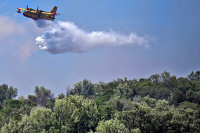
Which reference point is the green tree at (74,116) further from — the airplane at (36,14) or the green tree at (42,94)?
the green tree at (42,94)

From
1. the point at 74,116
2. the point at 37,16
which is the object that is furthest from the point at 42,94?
the point at 74,116

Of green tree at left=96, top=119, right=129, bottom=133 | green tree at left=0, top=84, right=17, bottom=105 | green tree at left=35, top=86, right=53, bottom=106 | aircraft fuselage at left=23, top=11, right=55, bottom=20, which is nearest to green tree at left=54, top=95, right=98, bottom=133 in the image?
green tree at left=96, top=119, right=129, bottom=133

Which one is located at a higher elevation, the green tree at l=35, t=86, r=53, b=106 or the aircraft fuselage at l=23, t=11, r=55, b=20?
the aircraft fuselage at l=23, t=11, r=55, b=20

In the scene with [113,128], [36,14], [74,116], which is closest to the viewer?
[113,128]

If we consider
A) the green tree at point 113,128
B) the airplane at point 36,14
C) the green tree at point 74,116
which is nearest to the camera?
the green tree at point 113,128

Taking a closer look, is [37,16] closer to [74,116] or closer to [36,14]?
[36,14]

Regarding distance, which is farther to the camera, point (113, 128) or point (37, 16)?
point (37, 16)

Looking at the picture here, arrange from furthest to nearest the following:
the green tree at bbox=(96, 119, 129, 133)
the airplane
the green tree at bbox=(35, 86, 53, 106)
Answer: the green tree at bbox=(35, 86, 53, 106), the airplane, the green tree at bbox=(96, 119, 129, 133)

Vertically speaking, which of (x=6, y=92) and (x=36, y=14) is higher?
(x=36, y=14)

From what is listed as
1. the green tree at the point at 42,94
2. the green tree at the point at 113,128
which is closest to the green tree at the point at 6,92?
the green tree at the point at 42,94

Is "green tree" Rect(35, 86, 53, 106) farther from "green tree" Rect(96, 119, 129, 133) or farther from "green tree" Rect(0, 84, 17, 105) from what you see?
"green tree" Rect(96, 119, 129, 133)

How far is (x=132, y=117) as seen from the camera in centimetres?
6112

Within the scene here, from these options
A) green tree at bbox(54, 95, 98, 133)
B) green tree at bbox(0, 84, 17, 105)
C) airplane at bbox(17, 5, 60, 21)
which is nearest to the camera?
green tree at bbox(54, 95, 98, 133)

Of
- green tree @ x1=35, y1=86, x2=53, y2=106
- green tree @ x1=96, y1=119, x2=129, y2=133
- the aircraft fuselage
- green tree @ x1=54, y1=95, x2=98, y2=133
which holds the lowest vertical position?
green tree @ x1=96, y1=119, x2=129, y2=133
